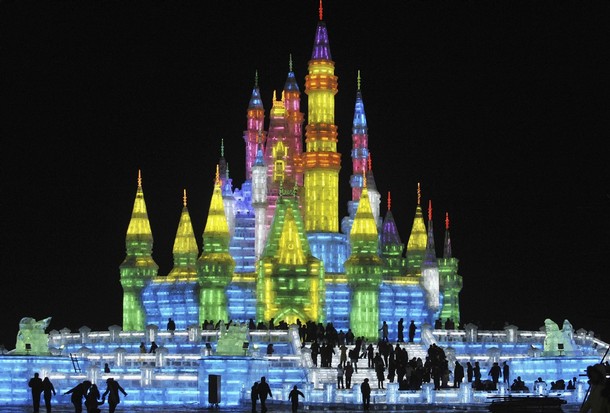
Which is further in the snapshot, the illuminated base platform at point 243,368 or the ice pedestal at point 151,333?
the ice pedestal at point 151,333

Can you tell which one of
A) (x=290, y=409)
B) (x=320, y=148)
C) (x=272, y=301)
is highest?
(x=320, y=148)

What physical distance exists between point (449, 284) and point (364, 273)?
7361mm

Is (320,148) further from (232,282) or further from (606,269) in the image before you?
(606,269)

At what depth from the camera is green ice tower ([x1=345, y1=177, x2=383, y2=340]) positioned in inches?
2985

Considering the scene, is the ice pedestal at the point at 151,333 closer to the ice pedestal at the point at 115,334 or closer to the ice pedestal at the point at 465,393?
the ice pedestal at the point at 115,334

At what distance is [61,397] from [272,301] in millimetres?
25605

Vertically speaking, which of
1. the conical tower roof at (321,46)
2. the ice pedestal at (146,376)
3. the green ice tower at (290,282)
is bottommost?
the ice pedestal at (146,376)

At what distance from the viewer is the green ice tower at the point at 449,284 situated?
269 ft

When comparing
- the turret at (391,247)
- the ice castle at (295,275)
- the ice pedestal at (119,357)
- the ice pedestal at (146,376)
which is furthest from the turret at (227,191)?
the ice pedestal at (146,376)

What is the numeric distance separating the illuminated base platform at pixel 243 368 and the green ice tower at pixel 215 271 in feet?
27.6

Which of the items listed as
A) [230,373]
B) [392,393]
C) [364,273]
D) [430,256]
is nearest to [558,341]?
[392,393]

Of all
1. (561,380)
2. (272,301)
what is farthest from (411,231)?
(561,380)

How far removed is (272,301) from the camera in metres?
76.4

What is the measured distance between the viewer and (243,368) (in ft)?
165
